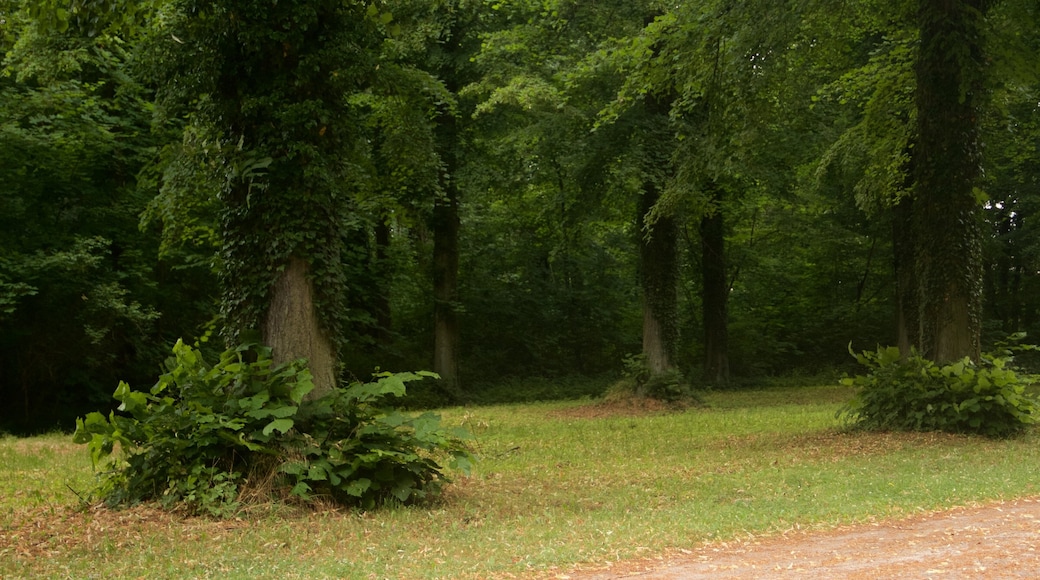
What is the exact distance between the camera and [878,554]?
6.62 metres

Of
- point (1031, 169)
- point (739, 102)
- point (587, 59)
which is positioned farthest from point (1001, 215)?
point (739, 102)

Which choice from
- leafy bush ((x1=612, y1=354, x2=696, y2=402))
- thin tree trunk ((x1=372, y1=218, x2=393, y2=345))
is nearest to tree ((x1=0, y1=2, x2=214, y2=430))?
thin tree trunk ((x1=372, y1=218, x2=393, y2=345))

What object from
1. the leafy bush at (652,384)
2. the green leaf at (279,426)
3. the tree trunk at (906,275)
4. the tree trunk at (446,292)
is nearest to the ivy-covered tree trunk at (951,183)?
the leafy bush at (652,384)

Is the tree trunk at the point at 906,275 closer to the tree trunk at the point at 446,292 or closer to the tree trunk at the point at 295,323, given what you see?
the tree trunk at the point at 446,292

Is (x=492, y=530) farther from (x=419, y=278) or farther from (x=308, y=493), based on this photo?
(x=419, y=278)

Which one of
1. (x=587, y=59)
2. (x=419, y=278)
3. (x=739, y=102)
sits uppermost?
(x=587, y=59)

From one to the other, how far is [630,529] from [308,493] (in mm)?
2861

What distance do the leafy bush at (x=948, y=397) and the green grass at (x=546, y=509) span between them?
13.6 inches

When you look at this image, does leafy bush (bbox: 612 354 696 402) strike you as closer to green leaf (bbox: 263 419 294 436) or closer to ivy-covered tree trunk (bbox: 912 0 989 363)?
ivy-covered tree trunk (bbox: 912 0 989 363)

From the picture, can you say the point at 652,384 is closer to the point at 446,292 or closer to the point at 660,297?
the point at 660,297

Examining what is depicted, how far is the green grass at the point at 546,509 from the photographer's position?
6.52 m

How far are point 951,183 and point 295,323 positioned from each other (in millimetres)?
9547

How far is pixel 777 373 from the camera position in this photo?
3173 cm

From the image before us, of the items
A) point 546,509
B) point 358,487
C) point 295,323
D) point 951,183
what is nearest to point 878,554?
point 546,509
